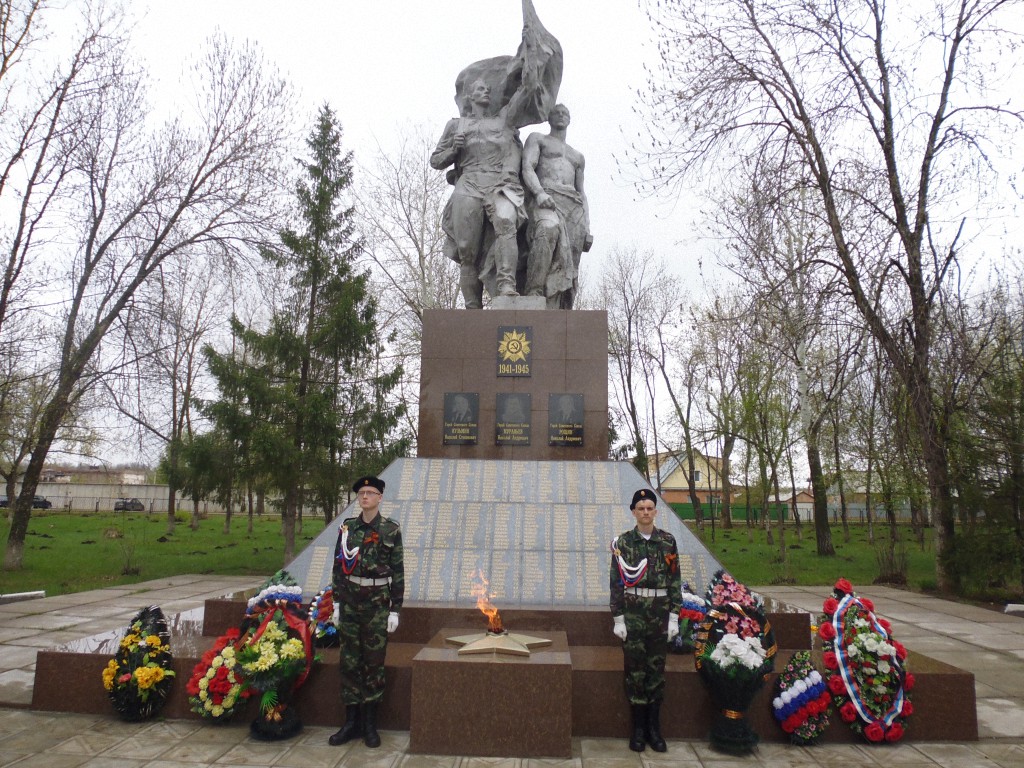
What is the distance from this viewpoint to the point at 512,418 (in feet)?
22.9

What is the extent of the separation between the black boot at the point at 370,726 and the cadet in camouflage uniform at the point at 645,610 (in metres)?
1.36

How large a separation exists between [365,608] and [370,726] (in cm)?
61

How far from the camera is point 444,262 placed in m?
20.1

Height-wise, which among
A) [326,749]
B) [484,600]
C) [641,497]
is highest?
[641,497]

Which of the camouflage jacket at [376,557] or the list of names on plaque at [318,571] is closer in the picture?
the camouflage jacket at [376,557]

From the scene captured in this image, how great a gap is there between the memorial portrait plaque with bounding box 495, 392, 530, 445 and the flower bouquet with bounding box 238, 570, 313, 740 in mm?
3138

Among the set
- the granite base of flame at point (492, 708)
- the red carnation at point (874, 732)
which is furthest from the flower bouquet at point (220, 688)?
the red carnation at point (874, 732)

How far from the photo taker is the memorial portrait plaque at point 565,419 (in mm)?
6891

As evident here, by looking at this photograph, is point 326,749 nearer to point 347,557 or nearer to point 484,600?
point 347,557

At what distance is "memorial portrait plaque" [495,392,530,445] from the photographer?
6.90 metres

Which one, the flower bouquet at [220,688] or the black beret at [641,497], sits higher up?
the black beret at [641,497]

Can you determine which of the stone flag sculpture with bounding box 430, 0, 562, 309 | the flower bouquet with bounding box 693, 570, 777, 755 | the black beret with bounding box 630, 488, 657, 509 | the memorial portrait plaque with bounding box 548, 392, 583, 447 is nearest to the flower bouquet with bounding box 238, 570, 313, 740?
the black beret with bounding box 630, 488, 657, 509

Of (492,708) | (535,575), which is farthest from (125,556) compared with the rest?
(492,708)

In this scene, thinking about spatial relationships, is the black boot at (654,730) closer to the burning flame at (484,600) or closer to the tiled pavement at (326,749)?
the tiled pavement at (326,749)
